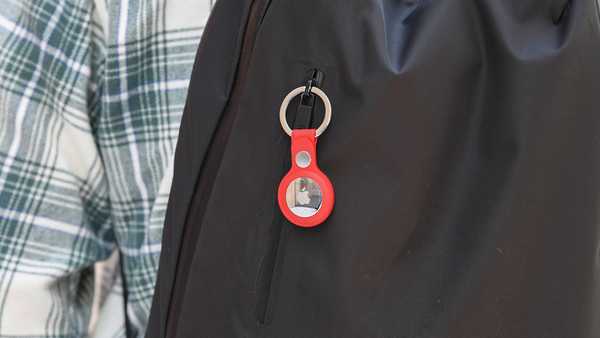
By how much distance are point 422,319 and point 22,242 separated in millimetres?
426

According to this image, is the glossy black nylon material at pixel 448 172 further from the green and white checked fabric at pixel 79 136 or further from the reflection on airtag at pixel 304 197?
the green and white checked fabric at pixel 79 136

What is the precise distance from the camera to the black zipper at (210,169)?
0.63m

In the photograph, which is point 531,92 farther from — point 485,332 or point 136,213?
point 136,213

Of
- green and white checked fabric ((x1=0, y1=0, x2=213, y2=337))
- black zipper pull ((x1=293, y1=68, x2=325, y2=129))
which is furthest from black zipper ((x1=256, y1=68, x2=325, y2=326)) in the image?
green and white checked fabric ((x1=0, y1=0, x2=213, y2=337))

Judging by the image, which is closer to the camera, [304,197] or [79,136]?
[304,197]

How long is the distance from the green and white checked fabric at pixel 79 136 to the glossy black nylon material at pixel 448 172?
0.71ft

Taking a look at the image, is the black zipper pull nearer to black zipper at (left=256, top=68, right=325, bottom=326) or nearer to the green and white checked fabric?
black zipper at (left=256, top=68, right=325, bottom=326)

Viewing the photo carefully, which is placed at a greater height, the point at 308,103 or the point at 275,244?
the point at 308,103

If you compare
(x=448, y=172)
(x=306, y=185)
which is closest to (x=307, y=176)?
(x=306, y=185)

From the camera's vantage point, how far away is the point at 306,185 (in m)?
0.59

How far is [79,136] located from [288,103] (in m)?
0.29

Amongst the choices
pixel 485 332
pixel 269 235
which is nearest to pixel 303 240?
pixel 269 235

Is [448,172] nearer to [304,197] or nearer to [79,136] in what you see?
[304,197]

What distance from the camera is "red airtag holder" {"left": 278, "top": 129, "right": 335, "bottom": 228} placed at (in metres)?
0.58
